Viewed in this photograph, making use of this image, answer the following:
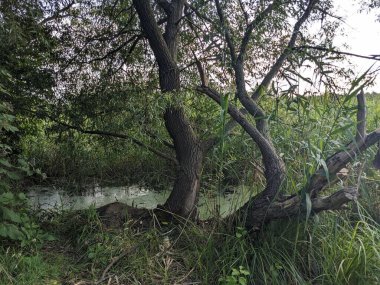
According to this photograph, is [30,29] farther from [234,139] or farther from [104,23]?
[234,139]

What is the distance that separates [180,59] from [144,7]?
2.41 feet

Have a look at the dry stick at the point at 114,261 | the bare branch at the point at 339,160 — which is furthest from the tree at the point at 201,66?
the dry stick at the point at 114,261

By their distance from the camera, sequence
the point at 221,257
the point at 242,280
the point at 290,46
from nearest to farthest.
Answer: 1. the point at 242,280
2. the point at 221,257
3. the point at 290,46

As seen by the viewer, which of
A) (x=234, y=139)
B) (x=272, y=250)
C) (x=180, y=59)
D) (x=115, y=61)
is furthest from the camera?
(x=115, y=61)

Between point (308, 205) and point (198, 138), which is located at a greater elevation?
point (198, 138)

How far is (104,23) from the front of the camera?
14.6 feet

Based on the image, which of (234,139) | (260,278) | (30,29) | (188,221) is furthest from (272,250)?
(30,29)

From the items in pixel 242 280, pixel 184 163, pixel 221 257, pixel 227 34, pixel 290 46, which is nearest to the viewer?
pixel 242 280

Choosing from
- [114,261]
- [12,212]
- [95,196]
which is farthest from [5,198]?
[95,196]

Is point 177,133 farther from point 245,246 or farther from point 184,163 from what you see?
point 245,246

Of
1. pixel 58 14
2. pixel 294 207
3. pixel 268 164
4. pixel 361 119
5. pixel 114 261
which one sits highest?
pixel 58 14

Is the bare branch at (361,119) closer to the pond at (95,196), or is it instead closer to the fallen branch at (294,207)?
the fallen branch at (294,207)

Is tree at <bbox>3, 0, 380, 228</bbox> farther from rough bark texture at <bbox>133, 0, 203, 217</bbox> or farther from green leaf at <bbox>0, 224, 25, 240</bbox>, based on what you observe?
green leaf at <bbox>0, 224, 25, 240</bbox>

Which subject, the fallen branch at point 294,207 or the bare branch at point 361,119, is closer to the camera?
the fallen branch at point 294,207
